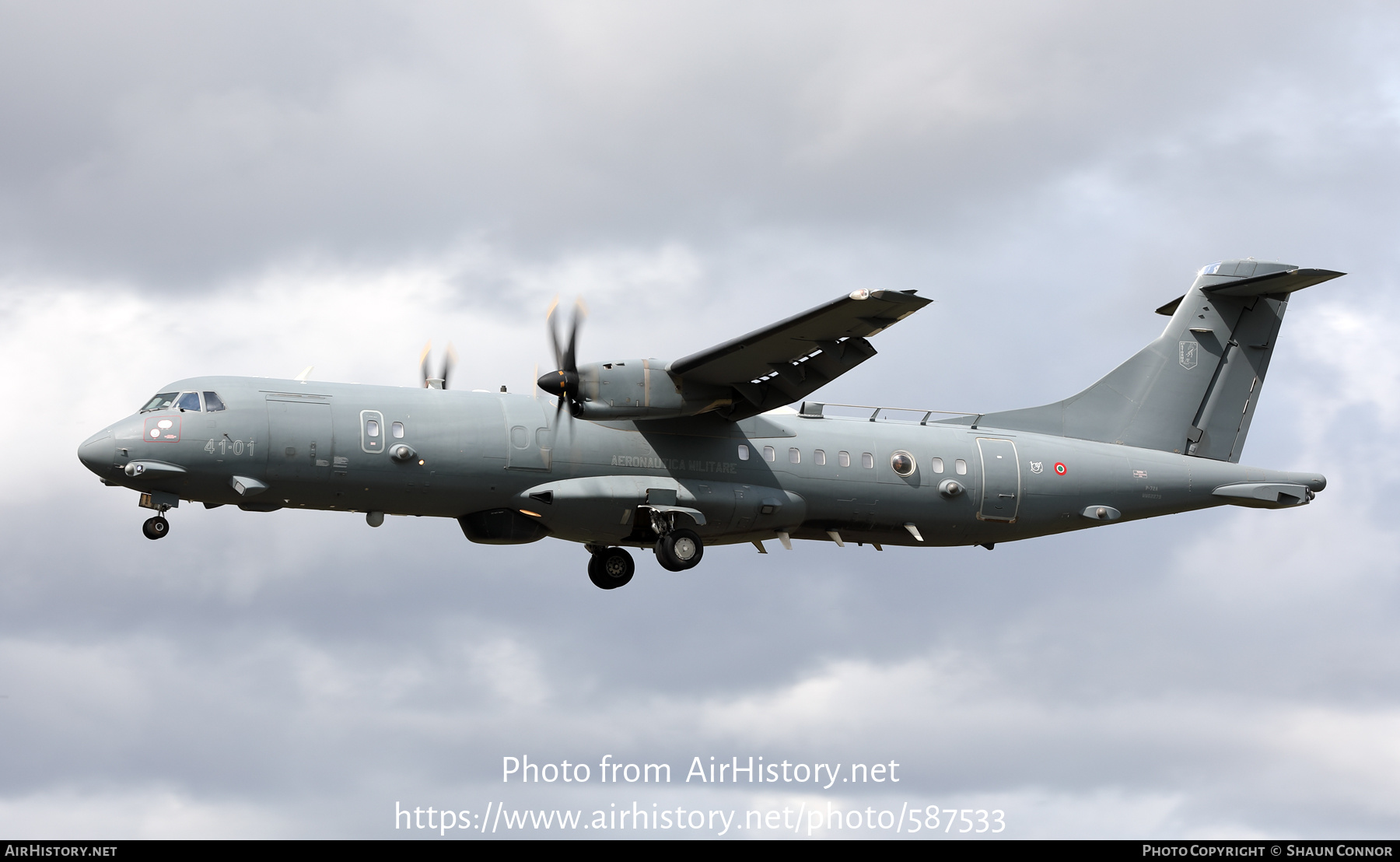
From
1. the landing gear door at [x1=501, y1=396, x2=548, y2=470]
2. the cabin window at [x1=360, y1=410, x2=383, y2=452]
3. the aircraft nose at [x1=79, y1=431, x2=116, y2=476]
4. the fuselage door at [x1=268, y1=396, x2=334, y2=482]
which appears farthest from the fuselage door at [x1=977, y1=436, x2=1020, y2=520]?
the aircraft nose at [x1=79, y1=431, x2=116, y2=476]

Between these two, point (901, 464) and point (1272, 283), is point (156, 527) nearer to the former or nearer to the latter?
point (901, 464)

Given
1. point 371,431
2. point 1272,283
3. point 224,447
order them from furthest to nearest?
1. point 1272,283
2. point 371,431
3. point 224,447

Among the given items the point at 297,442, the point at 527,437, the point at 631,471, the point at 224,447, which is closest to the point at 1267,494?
the point at 631,471

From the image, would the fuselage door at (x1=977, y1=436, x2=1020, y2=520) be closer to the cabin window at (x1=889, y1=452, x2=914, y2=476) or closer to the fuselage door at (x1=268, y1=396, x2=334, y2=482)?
the cabin window at (x1=889, y1=452, x2=914, y2=476)

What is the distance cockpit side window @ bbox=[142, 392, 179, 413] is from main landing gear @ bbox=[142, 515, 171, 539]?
1756 mm

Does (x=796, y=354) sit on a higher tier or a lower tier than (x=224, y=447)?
higher

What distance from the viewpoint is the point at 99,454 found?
2342 cm

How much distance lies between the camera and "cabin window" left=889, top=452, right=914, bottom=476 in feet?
91.6

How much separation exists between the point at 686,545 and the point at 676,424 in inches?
85.7

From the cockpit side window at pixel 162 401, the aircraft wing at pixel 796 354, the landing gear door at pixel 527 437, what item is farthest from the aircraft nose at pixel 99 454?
the aircraft wing at pixel 796 354

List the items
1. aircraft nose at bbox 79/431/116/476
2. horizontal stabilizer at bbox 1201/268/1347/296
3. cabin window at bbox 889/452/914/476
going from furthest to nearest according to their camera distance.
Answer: horizontal stabilizer at bbox 1201/268/1347/296
cabin window at bbox 889/452/914/476
aircraft nose at bbox 79/431/116/476

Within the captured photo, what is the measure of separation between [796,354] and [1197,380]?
35.5 ft

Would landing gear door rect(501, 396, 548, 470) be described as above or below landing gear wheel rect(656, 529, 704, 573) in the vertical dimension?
above

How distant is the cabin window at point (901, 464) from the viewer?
27922 mm
